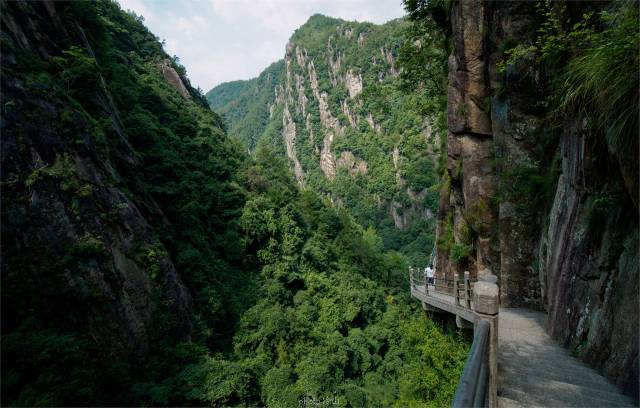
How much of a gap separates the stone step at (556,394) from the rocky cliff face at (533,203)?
11.4 inches

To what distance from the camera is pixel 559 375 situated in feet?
13.9

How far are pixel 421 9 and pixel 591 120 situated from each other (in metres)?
12.6

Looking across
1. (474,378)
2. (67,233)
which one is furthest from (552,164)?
(67,233)

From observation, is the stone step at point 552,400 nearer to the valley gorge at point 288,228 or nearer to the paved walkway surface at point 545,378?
the paved walkway surface at point 545,378

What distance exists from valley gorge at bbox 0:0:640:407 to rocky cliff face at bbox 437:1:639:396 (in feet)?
0.16

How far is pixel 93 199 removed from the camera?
13273mm

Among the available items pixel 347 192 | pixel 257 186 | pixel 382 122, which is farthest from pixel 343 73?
pixel 257 186

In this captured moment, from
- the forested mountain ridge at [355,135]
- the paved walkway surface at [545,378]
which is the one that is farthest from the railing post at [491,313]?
the forested mountain ridge at [355,135]

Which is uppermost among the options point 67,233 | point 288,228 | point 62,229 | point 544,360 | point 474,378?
point 288,228

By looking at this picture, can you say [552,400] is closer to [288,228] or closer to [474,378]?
[474,378]

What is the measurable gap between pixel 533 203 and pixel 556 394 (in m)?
6.70

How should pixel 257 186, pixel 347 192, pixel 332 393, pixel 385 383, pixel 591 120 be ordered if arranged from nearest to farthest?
1. pixel 591 120
2. pixel 332 393
3. pixel 385 383
4. pixel 257 186
5. pixel 347 192

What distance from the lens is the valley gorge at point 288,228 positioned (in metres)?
4.89

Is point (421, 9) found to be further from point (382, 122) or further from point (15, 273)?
point (382, 122)
